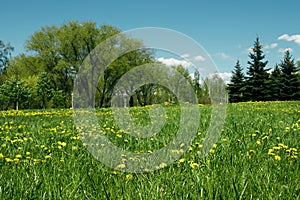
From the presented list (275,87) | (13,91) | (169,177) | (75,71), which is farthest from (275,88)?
(169,177)

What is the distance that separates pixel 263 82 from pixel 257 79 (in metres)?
0.93

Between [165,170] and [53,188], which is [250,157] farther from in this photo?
[53,188]

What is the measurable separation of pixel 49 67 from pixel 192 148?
5092 cm

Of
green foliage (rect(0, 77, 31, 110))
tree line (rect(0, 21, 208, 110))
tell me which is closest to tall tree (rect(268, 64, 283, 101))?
tree line (rect(0, 21, 208, 110))

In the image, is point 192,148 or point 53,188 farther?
point 192,148

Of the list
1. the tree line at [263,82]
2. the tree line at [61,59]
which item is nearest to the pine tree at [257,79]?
the tree line at [263,82]

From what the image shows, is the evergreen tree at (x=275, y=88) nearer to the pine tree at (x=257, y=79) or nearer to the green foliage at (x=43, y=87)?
the pine tree at (x=257, y=79)

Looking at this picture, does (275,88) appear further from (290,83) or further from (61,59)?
(61,59)

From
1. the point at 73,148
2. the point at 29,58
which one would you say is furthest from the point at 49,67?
the point at 73,148

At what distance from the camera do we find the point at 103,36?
50219mm

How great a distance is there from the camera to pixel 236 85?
46844mm

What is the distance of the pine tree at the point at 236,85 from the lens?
152ft

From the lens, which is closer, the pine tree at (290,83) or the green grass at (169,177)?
the green grass at (169,177)

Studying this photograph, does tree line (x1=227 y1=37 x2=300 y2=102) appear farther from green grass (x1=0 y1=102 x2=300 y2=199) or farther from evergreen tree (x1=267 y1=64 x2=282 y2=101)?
green grass (x1=0 y1=102 x2=300 y2=199)
